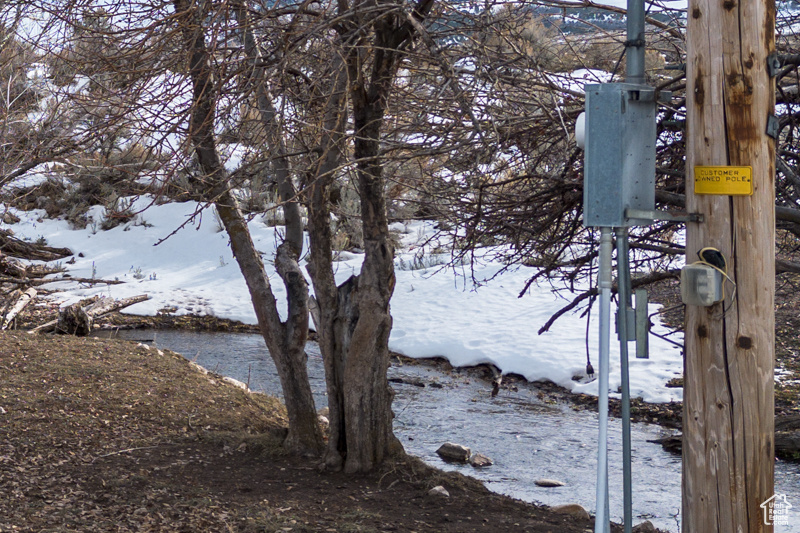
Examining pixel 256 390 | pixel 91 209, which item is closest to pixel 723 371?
pixel 256 390

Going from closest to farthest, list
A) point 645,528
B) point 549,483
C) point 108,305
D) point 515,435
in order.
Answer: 1. point 645,528
2. point 549,483
3. point 515,435
4. point 108,305

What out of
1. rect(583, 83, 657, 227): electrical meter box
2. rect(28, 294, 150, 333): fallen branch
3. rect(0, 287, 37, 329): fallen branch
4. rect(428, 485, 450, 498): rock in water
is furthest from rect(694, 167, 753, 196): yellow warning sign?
rect(28, 294, 150, 333): fallen branch

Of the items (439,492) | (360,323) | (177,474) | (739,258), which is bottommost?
(439,492)

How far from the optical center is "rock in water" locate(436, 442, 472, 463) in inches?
253

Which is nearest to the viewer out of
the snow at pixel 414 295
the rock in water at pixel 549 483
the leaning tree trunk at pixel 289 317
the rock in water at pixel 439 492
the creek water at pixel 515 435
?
the rock in water at pixel 439 492

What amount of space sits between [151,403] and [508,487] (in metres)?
2.98

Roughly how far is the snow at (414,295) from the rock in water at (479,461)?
5.06 ft

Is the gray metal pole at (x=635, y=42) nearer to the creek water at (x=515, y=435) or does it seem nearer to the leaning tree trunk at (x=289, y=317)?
the leaning tree trunk at (x=289, y=317)

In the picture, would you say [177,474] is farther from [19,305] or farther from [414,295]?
[414,295]

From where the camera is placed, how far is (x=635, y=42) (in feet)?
9.50

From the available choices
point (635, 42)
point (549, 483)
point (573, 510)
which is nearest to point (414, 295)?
point (549, 483)

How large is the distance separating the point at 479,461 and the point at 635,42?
13.9 feet

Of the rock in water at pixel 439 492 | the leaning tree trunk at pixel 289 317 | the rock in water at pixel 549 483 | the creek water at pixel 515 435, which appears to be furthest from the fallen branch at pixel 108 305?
the rock in water at pixel 439 492

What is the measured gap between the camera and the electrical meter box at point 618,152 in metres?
2.74
